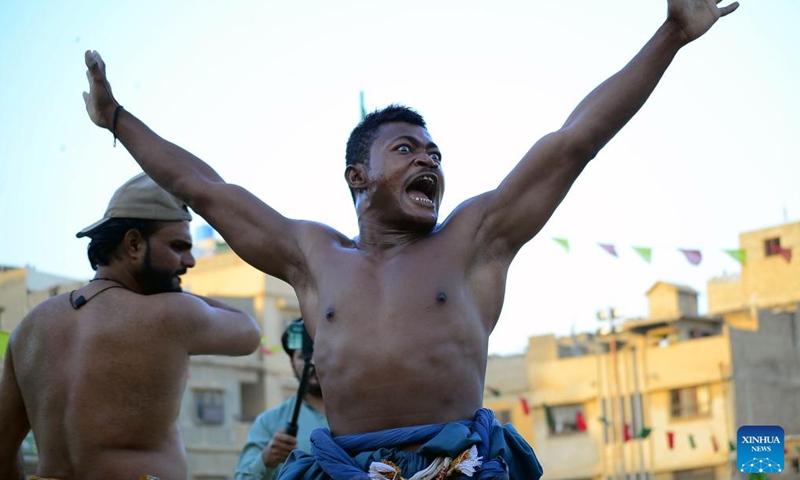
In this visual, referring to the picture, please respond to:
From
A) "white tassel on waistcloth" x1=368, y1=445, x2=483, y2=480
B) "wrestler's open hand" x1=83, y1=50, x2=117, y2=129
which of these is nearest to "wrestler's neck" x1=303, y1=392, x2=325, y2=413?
"wrestler's open hand" x1=83, y1=50, x2=117, y2=129

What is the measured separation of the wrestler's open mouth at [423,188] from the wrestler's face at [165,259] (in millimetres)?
1419

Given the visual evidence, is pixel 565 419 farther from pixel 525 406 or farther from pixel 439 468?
pixel 439 468

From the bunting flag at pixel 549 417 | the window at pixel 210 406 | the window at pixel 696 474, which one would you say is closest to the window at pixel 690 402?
the window at pixel 696 474

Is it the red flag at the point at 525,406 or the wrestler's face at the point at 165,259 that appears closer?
the wrestler's face at the point at 165,259

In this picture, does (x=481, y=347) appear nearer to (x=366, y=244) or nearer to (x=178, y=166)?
(x=366, y=244)

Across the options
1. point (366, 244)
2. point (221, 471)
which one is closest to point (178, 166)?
point (366, 244)

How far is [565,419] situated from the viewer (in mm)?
49062

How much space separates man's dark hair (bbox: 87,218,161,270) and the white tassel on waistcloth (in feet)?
6.48

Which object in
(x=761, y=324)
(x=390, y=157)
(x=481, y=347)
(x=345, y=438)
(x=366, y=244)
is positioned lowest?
(x=345, y=438)

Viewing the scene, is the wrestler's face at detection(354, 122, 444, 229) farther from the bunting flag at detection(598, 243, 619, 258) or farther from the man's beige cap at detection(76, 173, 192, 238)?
the bunting flag at detection(598, 243, 619, 258)

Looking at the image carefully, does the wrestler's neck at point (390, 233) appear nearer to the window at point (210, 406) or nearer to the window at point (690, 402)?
the window at point (210, 406)

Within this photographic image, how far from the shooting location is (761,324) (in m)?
46.8

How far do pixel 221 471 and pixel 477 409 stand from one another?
3748 centimetres

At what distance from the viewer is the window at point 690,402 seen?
45.4 meters
